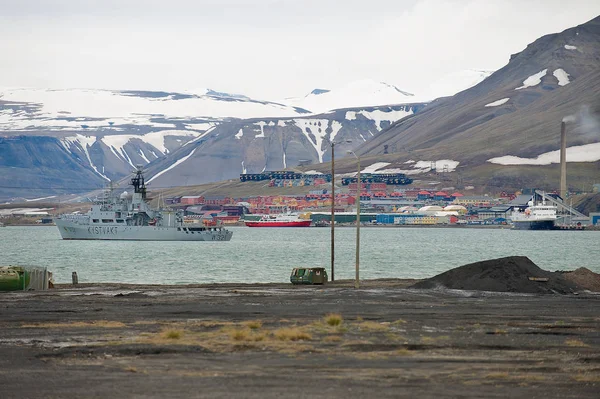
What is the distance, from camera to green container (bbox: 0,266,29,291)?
5803 cm

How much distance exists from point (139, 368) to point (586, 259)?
102m

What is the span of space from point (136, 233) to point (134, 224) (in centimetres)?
180

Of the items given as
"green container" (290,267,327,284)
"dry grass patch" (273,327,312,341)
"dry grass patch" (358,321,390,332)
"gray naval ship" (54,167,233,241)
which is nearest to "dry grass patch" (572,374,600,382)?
"dry grass patch" (273,327,312,341)

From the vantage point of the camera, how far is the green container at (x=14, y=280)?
190 feet

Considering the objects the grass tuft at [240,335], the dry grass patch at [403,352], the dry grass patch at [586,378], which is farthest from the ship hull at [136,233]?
the dry grass patch at [586,378]

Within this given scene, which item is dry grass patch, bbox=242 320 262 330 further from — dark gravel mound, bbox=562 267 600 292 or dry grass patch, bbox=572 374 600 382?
dark gravel mound, bbox=562 267 600 292

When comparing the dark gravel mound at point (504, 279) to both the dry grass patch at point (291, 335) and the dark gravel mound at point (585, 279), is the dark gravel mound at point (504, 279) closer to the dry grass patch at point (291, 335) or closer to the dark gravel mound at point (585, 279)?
the dark gravel mound at point (585, 279)

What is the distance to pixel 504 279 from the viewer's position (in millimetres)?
59219

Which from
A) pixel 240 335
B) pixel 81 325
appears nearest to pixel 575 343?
pixel 240 335

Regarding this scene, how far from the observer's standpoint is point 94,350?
2927 centimetres

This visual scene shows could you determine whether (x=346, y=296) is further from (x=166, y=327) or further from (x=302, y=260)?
(x=302, y=260)

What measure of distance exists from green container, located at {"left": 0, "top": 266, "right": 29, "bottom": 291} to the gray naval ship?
120 m

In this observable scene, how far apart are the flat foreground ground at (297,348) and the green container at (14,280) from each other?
8823mm

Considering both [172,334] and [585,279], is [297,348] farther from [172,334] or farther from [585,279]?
[585,279]
